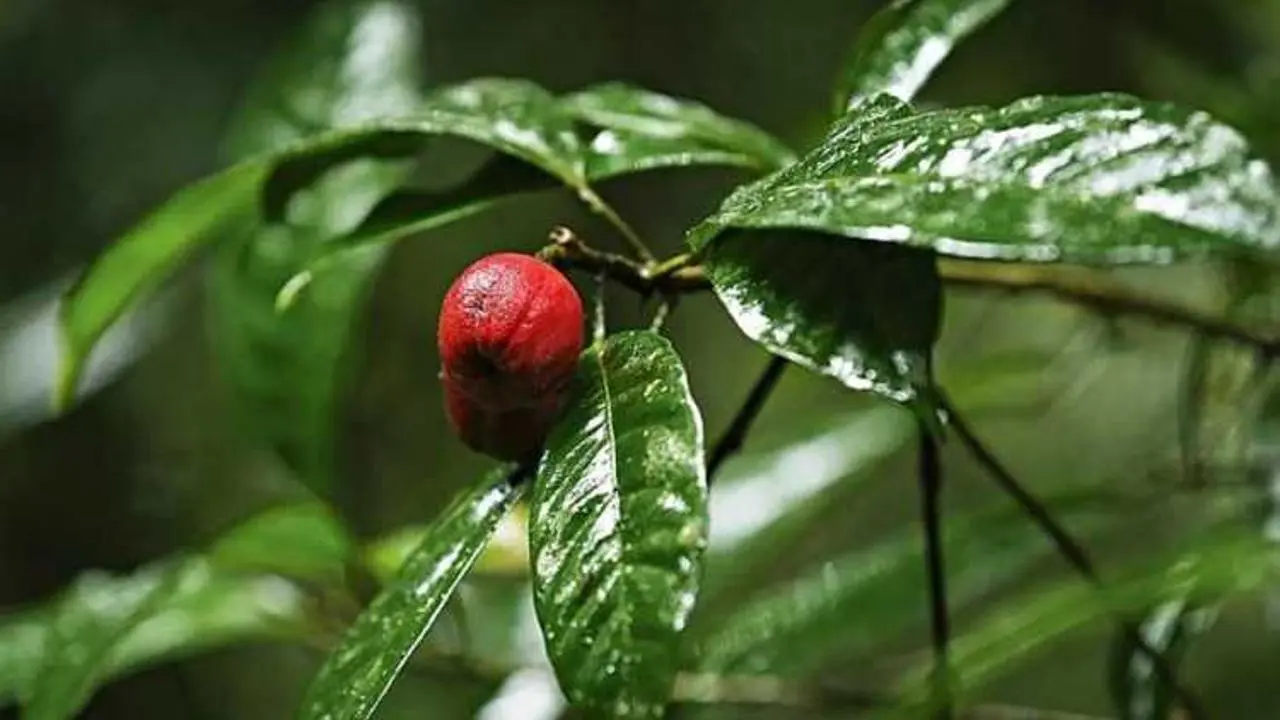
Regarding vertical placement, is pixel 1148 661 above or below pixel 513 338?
below

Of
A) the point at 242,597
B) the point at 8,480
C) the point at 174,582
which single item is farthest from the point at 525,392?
the point at 8,480

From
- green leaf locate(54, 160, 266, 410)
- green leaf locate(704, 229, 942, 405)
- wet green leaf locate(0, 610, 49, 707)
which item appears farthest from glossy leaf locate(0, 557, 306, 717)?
green leaf locate(704, 229, 942, 405)

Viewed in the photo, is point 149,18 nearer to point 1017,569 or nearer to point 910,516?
point 910,516

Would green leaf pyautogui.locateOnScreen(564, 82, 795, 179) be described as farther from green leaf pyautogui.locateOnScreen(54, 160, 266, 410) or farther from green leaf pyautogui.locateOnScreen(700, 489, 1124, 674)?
green leaf pyautogui.locateOnScreen(700, 489, 1124, 674)

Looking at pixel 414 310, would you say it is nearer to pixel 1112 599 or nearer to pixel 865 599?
pixel 865 599

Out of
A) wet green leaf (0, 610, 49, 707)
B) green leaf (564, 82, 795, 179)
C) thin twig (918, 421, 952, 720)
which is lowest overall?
wet green leaf (0, 610, 49, 707)

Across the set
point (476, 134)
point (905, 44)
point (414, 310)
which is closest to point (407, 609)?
point (476, 134)

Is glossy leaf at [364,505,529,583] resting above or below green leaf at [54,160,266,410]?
below

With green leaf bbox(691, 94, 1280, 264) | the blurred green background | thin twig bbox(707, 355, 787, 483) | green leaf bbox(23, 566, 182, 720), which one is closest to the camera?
green leaf bbox(691, 94, 1280, 264)
